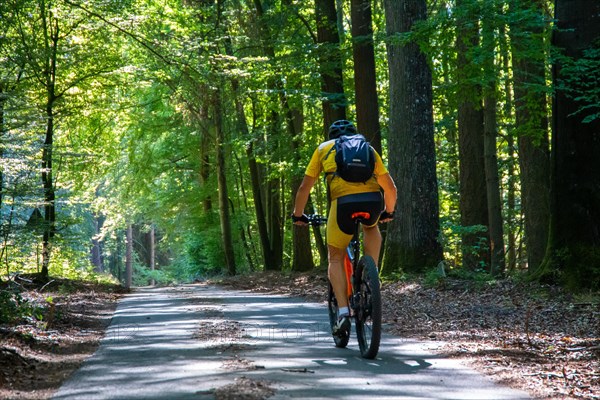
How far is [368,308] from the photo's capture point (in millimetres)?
6242

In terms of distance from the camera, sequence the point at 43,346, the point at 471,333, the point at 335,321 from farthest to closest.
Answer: the point at 471,333 < the point at 43,346 < the point at 335,321

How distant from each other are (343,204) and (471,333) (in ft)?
7.71

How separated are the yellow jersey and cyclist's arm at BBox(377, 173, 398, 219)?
40 mm

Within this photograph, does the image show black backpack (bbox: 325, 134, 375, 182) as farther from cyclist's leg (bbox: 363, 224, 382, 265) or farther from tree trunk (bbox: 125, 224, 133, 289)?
tree trunk (bbox: 125, 224, 133, 289)

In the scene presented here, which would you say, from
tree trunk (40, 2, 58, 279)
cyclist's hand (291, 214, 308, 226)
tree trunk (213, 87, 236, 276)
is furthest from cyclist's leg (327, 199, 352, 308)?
tree trunk (213, 87, 236, 276)

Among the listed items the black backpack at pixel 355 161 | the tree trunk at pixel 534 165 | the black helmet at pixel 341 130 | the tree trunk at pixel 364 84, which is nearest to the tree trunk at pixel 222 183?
the tree trunk at pixel 364 84

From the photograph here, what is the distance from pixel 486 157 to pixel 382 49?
7.02 metres

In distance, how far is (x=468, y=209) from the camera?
736 inches

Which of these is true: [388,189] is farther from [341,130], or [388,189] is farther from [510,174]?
[510,174]

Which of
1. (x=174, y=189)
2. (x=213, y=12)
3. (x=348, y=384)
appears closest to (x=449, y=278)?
(x=348, y=384)

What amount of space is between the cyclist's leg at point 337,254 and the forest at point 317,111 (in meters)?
4.28

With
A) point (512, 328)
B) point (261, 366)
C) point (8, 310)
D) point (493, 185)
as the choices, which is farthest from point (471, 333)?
point (493, 185)

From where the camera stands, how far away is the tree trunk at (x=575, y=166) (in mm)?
9766

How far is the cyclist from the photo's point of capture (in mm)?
6367
